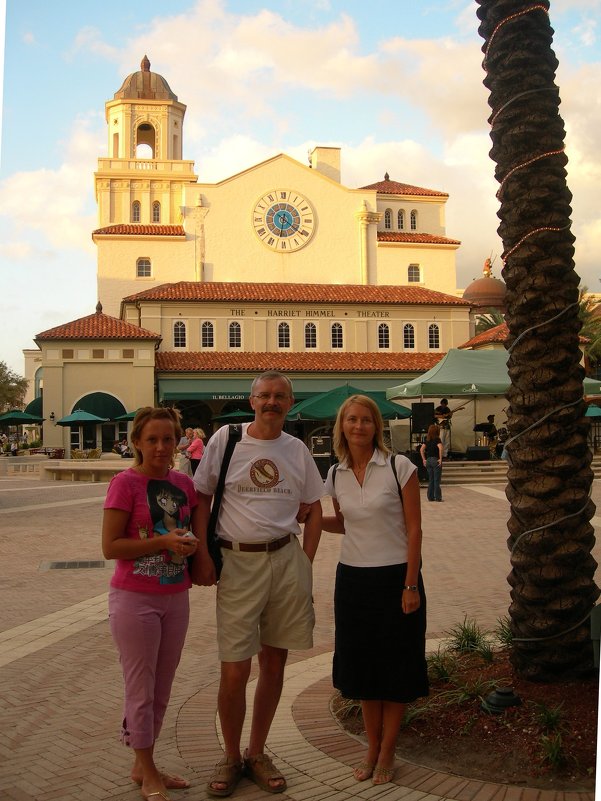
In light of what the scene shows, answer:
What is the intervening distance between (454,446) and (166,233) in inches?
1061

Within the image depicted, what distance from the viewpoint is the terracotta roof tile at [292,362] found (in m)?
43.6

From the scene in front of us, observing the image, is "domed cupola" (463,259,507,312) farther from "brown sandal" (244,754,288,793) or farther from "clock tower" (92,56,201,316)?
"brown sandal" (244,754,288,793)

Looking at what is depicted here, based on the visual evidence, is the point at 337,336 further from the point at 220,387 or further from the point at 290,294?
the point at 220,387

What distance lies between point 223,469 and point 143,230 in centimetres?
5315

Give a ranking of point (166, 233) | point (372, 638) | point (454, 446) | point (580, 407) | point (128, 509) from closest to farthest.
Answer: point (128, 509), point (372, 638), point (580, 407), point (454, 446), point (166, 233)

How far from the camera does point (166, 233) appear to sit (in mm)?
54656

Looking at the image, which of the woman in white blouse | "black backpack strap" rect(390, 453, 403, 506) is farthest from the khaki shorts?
"black backpack strap" rect(390, 453, 403, 506)

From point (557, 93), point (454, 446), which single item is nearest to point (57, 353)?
point (454, 446)

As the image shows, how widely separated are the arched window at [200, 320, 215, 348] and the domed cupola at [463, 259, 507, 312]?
26.0 metres

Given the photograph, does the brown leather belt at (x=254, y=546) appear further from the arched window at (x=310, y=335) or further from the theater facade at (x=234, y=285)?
the arched window at (x=310, y=335)

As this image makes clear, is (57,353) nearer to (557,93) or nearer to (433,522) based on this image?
(433,522)

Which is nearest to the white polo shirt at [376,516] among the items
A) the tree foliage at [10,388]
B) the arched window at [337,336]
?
the arched window at [337,336]

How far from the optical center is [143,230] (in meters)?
55.3

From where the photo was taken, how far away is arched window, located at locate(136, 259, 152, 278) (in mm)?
55409
